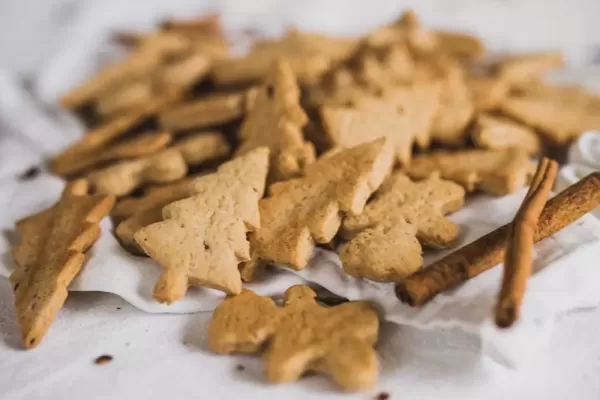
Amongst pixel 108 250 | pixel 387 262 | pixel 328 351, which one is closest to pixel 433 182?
pixel 387 262

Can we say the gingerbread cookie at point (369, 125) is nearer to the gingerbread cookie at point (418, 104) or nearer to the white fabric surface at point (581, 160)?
the gingerbread cookie at point (418, 104)

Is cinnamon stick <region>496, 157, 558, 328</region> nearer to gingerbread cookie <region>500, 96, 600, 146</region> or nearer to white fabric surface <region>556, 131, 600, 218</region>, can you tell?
white fabric surface <region>556, 131, 600, 218</region>

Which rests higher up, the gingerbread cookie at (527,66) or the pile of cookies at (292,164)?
the pile of cookies at (292,164)

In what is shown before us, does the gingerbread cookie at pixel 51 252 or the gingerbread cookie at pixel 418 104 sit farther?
the gingerbread cookie at pixel 418 104

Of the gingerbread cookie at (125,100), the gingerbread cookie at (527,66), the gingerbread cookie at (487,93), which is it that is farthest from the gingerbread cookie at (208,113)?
the gingerbread cookie at (527,66)

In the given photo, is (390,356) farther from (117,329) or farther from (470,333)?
(117,329)

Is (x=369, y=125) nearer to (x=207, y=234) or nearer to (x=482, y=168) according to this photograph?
(x=482, y=168)
